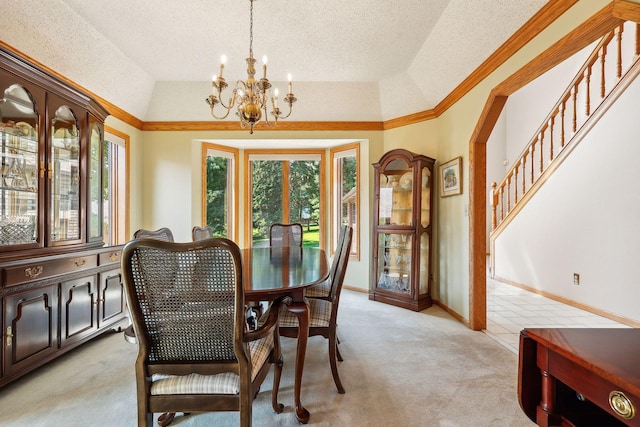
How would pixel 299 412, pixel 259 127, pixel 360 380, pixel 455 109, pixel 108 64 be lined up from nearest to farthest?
1. pixel 299 412
2. pixel 360 380
3. pixel 108 64
4. pixel 455 109
5. pixel 259 127

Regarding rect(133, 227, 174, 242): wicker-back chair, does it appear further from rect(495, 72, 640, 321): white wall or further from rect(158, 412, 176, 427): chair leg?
rect(495, 72, 640, 321): white wall

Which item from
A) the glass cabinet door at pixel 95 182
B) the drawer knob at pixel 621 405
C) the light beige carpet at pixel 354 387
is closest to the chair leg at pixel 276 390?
the light beige carpet at pixel 354 387

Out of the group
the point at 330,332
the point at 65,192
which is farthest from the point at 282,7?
the point at 330,332

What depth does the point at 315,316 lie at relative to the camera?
1.91m

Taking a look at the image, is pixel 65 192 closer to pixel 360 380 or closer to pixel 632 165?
pixel 360 380

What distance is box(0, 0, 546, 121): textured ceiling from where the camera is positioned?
232 centimetres

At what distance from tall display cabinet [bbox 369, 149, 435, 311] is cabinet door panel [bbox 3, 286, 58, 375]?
315 centimetres

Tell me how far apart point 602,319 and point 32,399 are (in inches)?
196

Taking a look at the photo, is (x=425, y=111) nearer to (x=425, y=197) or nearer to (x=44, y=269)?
(x=425, y=197)

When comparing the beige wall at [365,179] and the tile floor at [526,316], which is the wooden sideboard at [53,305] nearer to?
the beige wall at [365,179]

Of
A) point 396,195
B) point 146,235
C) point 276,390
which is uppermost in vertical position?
point 396,195

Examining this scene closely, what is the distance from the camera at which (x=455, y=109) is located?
10.6 feet

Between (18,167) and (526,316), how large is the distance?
4.80 meters

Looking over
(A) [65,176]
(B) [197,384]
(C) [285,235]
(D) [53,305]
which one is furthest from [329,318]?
(A) [65,176]
